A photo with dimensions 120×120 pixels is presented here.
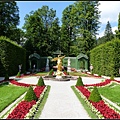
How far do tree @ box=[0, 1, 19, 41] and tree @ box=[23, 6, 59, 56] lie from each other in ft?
27.9

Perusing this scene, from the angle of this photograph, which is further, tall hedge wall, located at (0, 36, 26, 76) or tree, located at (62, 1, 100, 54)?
tree, located at (62, 1, 100, 54)

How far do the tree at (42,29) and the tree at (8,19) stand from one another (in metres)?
8.51

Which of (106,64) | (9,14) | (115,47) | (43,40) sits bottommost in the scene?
(106,64)

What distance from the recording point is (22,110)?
24.7 feet

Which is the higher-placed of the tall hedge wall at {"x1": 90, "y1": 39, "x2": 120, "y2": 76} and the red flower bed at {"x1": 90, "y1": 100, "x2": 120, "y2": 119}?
the tall hedge wall at {"x1": 90, "y1": 39, "x2": 120, "y2": 76}

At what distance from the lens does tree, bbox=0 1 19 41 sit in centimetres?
3384

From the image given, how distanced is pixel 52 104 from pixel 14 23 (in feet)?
98.8

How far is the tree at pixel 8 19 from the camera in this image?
111 ft

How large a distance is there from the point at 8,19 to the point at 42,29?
12.6 metres

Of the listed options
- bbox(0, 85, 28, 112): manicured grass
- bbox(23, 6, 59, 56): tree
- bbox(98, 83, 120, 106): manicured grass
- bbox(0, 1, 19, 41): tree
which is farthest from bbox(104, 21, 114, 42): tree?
bbox(0, 85, 28, 112): manicured grass

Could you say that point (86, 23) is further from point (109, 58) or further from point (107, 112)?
point (107, 112)

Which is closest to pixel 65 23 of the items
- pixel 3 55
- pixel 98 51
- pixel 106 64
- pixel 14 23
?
pixel 14 23

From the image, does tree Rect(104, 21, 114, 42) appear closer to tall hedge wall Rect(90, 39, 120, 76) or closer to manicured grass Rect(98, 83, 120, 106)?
tall hedge wall Rect(90, 39, 120, 76)

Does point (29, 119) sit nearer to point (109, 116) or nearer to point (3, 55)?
point (109, 116)
